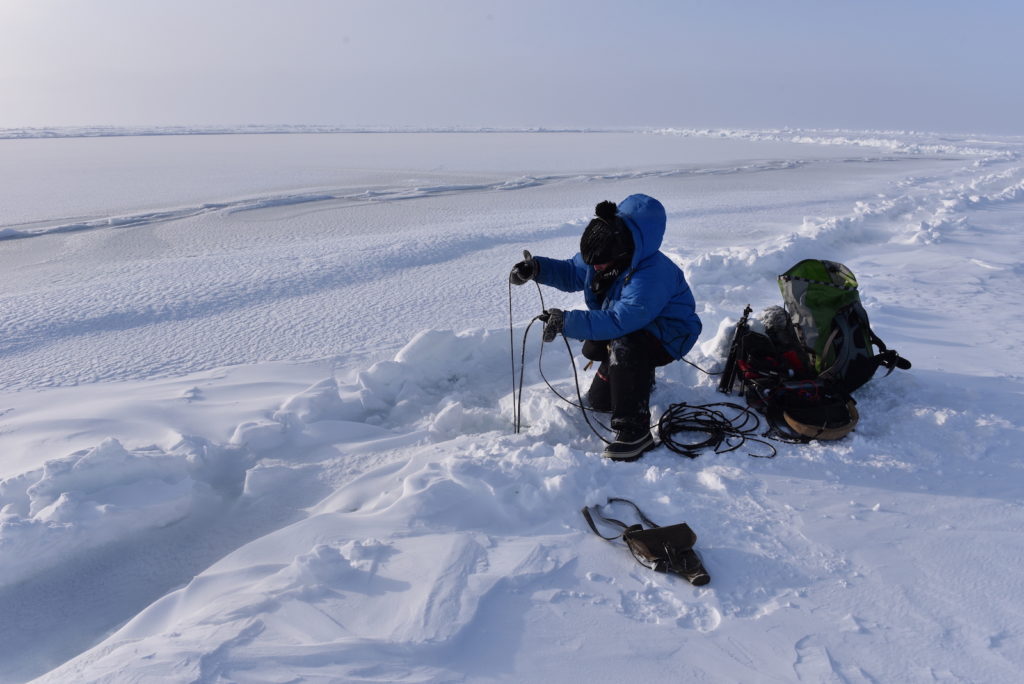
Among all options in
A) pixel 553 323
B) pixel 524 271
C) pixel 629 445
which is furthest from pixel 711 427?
pixel 524 271

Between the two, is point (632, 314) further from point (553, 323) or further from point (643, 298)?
point (553, 323)

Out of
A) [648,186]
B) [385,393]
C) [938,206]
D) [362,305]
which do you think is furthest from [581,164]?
[385,393]

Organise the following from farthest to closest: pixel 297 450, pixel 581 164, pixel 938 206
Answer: pixel 581 164 < pixel 938 206 < pixel 297 450

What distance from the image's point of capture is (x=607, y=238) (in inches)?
128

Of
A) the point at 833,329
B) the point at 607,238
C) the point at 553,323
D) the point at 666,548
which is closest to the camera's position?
the point at 666,548

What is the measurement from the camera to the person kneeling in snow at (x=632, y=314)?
3.22 metres

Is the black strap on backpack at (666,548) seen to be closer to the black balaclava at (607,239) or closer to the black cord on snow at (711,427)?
the black cord on snow at (711,427)

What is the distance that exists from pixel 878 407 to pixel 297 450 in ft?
10.8

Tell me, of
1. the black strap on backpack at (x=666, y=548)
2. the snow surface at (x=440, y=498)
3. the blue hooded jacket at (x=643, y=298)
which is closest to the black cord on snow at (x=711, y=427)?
the snow surface at (x=440, y=498)

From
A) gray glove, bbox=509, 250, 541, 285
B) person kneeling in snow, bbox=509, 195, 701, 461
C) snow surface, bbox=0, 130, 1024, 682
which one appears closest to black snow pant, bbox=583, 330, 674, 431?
person kneeling in snow, bbox=509, 195, 701, 461

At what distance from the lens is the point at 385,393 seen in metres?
4.23

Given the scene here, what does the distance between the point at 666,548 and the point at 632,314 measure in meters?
1.20

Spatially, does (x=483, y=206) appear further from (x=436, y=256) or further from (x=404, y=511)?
(x=404, y=511)

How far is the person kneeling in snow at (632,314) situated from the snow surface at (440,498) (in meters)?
0.28
